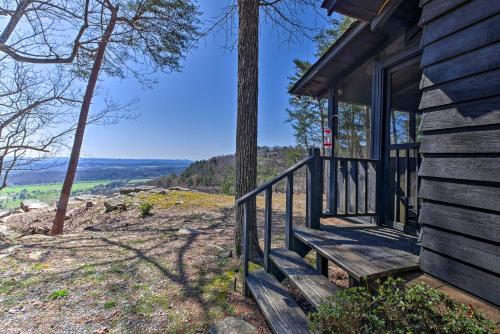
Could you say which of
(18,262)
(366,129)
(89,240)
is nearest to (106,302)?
(18,262)

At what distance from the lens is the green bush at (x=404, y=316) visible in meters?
1.08

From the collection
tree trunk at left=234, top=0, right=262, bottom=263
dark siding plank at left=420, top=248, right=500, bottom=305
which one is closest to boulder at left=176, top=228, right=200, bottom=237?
tree trunk at left=234, top=0, right=262, bottom=263

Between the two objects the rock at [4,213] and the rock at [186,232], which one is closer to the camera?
the rock at [186,232]

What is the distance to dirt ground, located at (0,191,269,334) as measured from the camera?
7.25 feet

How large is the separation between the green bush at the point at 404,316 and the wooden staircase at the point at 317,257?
41 centimetres

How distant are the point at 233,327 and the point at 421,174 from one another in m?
1.90

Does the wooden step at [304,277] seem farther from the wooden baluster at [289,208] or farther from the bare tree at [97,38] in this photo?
the bare tree at [97,38]

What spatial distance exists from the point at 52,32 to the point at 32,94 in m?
1.61

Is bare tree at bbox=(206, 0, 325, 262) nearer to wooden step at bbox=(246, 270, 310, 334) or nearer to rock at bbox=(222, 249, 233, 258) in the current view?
rock at bbox=(222, 249, 233, 258)

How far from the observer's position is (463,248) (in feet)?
5.17

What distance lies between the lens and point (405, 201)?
3.22 metres

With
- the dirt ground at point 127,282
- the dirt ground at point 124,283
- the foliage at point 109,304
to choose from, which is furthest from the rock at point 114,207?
the foliage at point 109,304

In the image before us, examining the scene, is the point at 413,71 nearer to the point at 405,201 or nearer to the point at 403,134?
the point at 403,134

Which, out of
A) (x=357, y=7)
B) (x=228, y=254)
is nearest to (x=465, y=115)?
(x=357, y=7)
